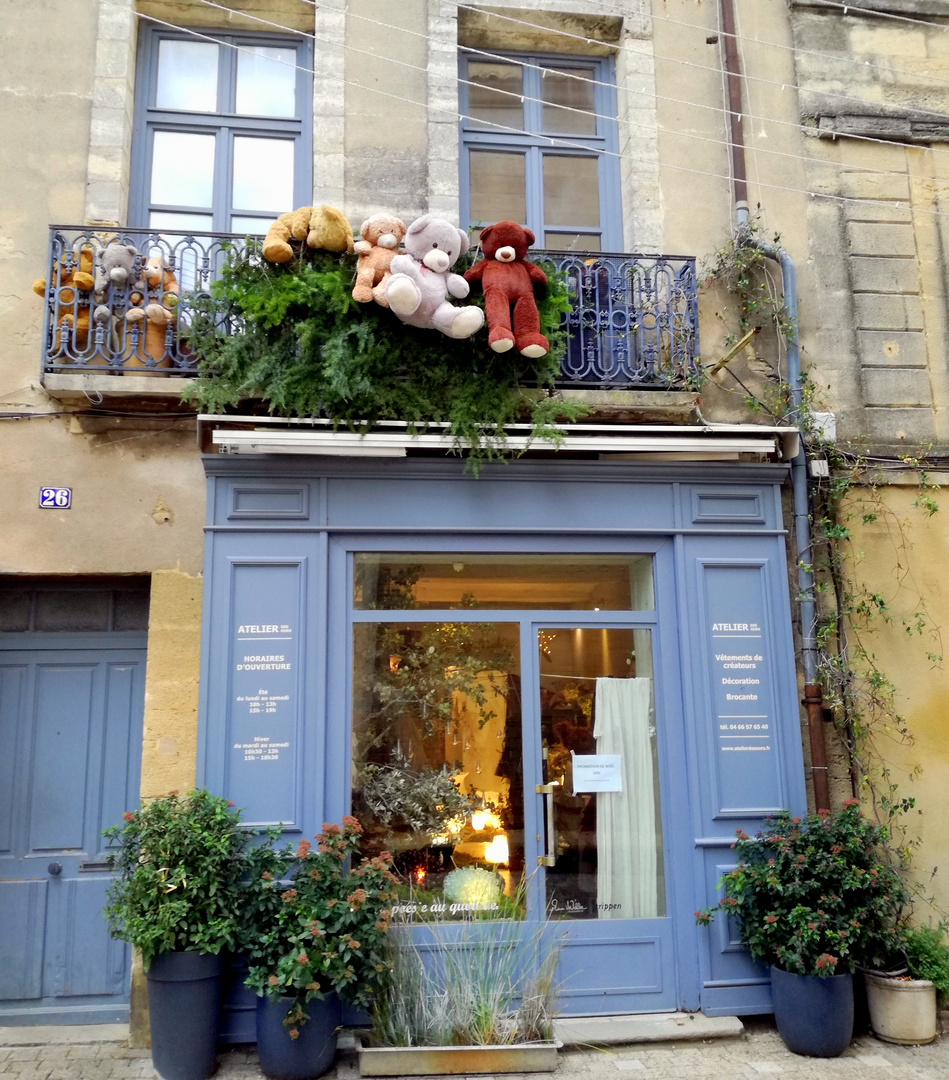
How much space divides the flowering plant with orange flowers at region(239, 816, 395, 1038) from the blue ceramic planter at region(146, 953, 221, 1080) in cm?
26

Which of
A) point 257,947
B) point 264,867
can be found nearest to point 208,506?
point 264,867

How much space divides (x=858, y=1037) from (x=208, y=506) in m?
4.71

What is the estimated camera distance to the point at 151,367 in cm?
605

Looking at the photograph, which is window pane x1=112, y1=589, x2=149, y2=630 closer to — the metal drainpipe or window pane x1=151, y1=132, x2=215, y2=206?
window pane x1=151, y1=132, x2=215, y2=206

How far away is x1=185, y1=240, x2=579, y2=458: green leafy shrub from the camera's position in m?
5.80

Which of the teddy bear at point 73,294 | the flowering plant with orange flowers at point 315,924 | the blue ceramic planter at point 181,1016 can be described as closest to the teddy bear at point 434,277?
the teddy bear at point 73,294

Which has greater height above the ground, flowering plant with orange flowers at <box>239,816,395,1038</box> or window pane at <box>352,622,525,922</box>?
window pane at <box>352,622,525,922</box>

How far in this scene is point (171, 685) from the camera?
588cm

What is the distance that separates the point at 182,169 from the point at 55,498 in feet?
8.17

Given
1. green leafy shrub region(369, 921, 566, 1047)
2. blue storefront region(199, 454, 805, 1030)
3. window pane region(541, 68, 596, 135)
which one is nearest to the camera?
green leafy shrub region(369, 921, 566, 1047)

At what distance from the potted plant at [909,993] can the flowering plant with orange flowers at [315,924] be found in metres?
2.69

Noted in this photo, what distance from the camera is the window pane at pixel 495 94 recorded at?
726 cm

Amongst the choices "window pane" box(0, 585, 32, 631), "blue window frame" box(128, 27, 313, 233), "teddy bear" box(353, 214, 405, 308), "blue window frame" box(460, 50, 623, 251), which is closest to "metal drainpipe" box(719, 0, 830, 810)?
"blue window frame" box(460, 50, 623, 251)

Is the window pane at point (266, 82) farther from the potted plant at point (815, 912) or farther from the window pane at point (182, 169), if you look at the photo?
the potted plant at point (815, 912)
